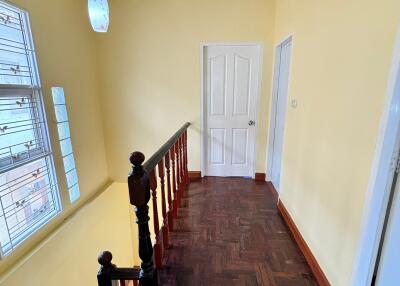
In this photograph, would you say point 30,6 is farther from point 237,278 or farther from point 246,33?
point 237,278

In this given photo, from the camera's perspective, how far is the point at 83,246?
9.61 feet

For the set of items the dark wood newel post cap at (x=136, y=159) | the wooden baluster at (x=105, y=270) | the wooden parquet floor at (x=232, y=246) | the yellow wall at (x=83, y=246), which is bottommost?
the yellow wall at (x=83, y=246)

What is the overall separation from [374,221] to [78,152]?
320 cm

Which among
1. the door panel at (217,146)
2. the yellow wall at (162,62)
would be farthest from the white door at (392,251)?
the door panel at (217,146)

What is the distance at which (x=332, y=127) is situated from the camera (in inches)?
57.7

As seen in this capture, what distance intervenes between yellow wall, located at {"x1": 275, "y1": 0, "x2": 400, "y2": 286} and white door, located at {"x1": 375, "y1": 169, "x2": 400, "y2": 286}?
121 millimetres

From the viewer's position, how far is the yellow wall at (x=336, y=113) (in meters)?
1.09

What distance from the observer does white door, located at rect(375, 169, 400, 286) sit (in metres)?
1.04

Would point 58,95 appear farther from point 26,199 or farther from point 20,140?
point 26,199

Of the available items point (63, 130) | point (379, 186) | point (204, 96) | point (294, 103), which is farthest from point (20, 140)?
point (379, 186)

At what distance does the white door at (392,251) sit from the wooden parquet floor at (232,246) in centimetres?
57

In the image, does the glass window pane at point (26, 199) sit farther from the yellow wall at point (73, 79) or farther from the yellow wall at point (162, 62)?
the yellow wall at point (162, 62)

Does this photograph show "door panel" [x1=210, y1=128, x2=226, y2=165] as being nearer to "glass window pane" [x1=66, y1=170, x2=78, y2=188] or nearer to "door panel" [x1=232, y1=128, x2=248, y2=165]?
"door panel" [x1=232, y1=128, x2=248, y2=165]

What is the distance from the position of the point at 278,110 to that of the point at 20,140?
3.08 meters
